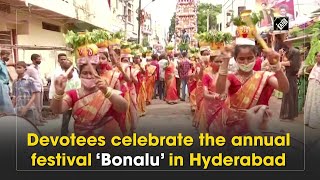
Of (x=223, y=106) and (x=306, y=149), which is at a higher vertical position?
(x=223, y=106)

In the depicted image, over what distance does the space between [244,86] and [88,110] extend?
1176mm

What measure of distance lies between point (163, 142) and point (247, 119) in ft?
2.10

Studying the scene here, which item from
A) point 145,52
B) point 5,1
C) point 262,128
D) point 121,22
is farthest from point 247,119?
point 121,22

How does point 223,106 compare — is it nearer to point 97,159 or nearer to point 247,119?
point 247,119

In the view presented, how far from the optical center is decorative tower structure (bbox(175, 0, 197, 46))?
15.9 ft

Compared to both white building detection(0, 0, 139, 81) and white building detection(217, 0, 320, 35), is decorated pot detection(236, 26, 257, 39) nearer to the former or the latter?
white building detection(217, 0, 320, 35)

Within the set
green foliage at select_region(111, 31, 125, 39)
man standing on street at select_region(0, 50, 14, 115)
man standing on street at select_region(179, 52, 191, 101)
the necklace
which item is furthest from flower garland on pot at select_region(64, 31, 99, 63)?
man standing on street at select_region(179, 52, 191, 101)

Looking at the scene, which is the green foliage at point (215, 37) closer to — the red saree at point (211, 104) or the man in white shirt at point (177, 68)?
the red saree at point (211, 104)

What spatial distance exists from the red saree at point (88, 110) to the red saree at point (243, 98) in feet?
3.02

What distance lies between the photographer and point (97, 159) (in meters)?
3.11

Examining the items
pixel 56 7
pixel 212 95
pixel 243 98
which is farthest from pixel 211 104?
pixel 56 7

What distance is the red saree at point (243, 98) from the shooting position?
327cm

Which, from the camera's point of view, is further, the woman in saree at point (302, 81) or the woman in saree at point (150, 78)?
the woman in saree at point (150, 78)

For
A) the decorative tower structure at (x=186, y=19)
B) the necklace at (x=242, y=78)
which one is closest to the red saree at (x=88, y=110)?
the necklace at (x=242, y=78)
